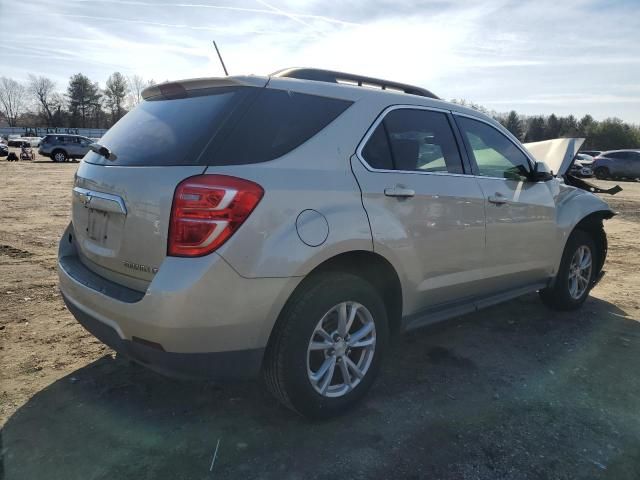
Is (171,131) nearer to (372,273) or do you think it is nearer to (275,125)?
(275,125)

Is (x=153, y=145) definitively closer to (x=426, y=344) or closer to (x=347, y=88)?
(x=347, y=88)

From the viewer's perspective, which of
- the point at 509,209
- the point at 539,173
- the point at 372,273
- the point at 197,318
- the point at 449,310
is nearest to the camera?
the point at 197,318

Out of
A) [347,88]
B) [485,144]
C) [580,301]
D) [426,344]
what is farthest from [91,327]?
[580,301]

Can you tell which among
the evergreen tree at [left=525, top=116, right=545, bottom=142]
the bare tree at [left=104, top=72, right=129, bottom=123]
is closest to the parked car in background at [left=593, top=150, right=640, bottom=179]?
the evergreen tree at [left=525, top=116, right=545, bottom=142]

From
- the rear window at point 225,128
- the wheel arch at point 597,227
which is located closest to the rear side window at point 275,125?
the rear window at point 225,128

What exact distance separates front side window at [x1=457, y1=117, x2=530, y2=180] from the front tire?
1508 mm

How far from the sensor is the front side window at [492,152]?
375 centimetres

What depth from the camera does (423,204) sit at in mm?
3117

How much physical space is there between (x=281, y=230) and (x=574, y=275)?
360 cm

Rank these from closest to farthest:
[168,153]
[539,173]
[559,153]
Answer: [168,153]
[539,173]
[559,153]

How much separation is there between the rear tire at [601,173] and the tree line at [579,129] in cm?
1621

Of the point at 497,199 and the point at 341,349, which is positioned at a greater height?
the point at 497,199

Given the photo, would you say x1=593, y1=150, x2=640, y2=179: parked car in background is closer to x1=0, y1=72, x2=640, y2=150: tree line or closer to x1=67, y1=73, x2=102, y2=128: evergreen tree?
x1=0, y1=72, x2=640, y2=150: tree line

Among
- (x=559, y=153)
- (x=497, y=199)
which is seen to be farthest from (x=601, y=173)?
(x=497, y=199)
